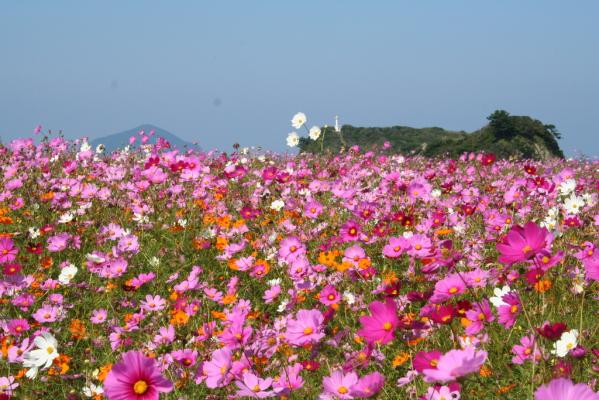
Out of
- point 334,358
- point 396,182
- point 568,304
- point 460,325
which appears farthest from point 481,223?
point 334,358

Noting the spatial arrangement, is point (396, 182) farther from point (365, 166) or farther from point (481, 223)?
point (365, 166)

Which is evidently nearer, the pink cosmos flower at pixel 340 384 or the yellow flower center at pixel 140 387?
the yellow flower center at pixel 140 387

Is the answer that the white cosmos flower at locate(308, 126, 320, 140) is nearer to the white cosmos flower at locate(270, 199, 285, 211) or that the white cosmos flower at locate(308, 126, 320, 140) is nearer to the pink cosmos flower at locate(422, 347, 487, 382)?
the white cosmos flower at locate(270, 199, 285, 211)

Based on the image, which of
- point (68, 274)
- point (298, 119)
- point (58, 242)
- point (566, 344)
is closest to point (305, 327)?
point (566, 344)

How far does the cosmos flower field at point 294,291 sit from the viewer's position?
1.72 m

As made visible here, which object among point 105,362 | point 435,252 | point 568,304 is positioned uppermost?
point 435,252

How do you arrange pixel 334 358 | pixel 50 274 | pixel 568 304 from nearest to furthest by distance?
pixel 334 358 → pixel 568 304 → pixel 50 274

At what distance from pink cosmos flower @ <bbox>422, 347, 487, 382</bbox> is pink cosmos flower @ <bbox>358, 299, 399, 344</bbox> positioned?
416mm

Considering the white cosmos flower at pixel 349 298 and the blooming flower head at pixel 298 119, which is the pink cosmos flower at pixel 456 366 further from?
the blooming flower head at pixel 298 119

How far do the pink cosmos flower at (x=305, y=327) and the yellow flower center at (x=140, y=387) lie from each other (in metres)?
0.55

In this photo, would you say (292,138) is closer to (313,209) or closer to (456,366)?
(313,209)

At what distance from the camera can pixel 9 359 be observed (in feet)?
7.82

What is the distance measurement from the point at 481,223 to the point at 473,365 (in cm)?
326

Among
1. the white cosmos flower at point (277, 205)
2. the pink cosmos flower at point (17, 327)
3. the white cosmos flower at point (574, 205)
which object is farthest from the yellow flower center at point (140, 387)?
the white cosmos flower at point (277, 205)
